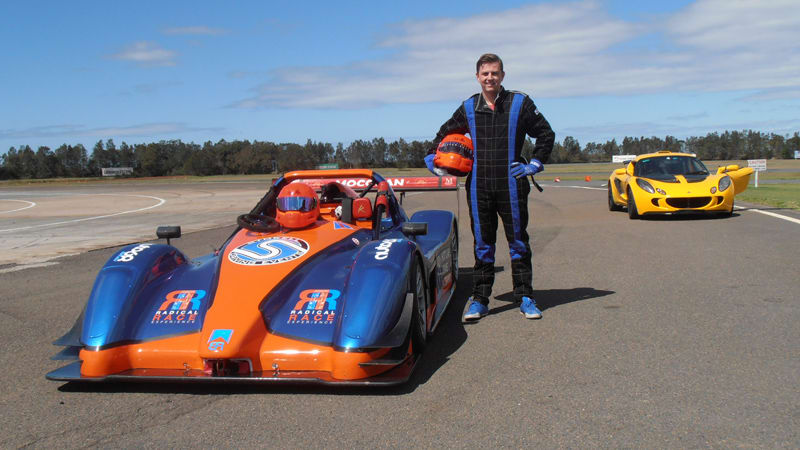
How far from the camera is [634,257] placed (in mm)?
9141

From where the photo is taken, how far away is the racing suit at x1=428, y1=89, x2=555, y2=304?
225 inches

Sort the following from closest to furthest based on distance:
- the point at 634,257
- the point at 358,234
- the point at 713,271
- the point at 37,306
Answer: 1. the point at 358,234
2. the point at 37,306
3. the point at 713,271
4. the point at 634,257

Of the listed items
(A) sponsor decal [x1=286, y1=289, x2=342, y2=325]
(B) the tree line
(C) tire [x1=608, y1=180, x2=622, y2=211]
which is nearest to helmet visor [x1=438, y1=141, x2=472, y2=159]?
(A) sponsor decal [x1=286, y1=289, x2=342, y2=325]

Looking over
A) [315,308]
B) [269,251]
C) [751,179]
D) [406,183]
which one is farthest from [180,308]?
[751,179]

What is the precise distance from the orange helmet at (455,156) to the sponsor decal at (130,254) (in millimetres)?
2317

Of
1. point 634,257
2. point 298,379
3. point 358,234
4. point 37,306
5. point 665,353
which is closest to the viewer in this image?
point 298,379

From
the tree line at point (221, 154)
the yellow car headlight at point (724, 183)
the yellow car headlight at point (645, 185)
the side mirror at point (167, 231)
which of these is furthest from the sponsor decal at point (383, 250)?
the tree line at point (221, 154)

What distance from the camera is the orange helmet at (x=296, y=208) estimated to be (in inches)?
223

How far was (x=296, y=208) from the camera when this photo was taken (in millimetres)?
5676

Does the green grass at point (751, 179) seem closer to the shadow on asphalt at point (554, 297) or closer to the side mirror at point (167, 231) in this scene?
the shadow on asphalt at point (554, 297)

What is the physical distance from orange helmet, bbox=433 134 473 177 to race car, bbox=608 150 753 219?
9.32m

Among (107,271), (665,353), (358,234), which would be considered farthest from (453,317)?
(107,271)

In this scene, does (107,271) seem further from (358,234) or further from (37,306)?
(37,306)

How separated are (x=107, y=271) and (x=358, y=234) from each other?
1913 mm
